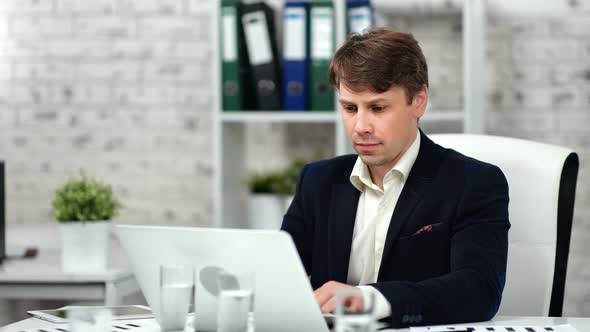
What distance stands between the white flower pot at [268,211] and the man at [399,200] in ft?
3.45

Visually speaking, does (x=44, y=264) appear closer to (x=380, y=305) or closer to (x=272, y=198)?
(x=272, y=198)

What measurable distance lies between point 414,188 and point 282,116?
1149 millimetres

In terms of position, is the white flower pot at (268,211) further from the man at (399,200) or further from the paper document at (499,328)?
the paper document at (499,328)

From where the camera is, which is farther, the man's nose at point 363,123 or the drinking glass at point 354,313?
the man's nose at point 363,123

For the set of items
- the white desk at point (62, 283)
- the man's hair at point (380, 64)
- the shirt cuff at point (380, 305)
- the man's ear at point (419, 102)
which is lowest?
the white desk at point (62, 283)

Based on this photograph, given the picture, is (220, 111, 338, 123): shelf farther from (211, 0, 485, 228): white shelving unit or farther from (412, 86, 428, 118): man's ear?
(412, 86, 428, 118): man's ear

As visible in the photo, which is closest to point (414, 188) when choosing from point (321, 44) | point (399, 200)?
point (399, 200)

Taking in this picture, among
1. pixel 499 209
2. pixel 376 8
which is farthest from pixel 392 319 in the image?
pixel 376 8

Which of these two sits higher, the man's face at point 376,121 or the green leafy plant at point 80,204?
the man's face at point 376,121

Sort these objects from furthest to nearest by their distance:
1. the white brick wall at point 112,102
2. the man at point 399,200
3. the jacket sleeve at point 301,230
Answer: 1. the white brick wall at point 112,102
2. the jacket sleeve at point 301,230
3. the man at point 399,200

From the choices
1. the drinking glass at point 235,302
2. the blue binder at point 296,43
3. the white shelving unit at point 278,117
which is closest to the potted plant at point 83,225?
the white shelving unit at point 278,117

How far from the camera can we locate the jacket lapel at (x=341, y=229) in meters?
1.58

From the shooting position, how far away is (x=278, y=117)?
8.70ft

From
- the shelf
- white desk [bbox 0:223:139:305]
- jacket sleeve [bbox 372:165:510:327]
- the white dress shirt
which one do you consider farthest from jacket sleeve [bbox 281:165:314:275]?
the shelf
